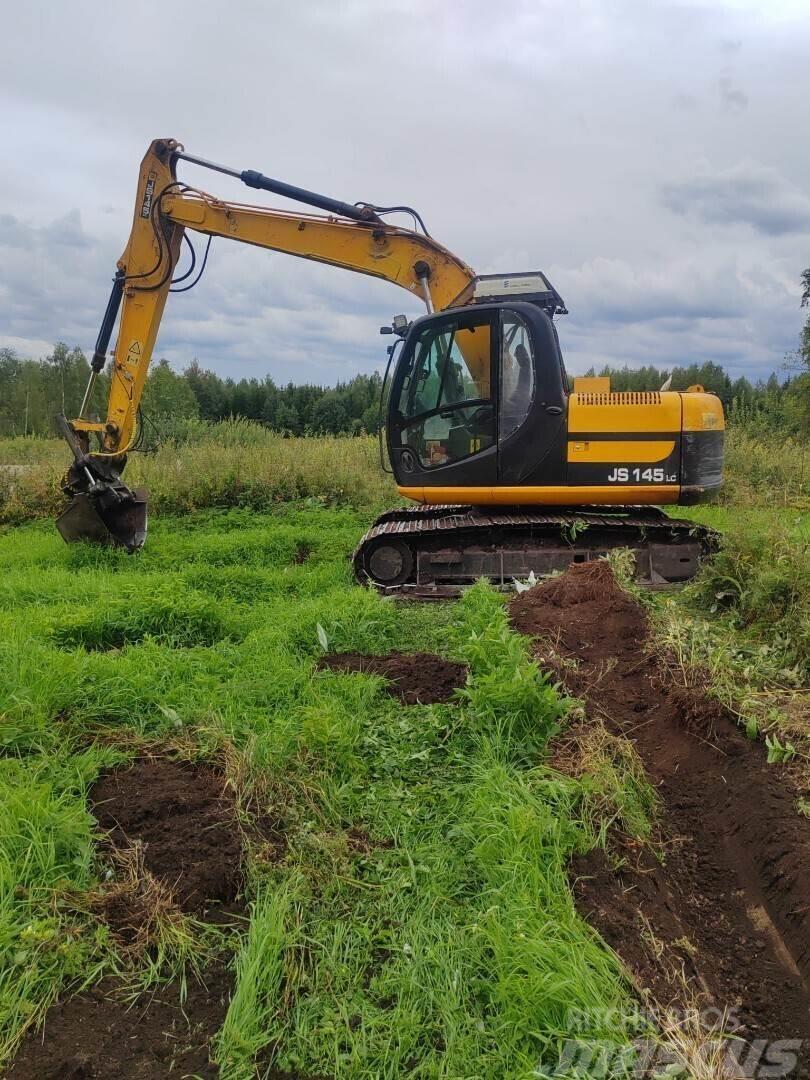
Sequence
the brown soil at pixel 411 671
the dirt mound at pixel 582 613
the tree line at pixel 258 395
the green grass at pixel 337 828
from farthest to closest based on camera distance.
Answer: the tree line at pixel 258 395 < the dirt mound at pixel 582 613 < the brown soil at pixel 411 671 < the green grass at pixel 337 828

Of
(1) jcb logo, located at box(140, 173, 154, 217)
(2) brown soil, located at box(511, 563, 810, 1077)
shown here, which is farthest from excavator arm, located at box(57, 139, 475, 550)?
(2) brown soil, located at box(511, 563, 810, 1077)

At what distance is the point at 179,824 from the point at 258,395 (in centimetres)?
4051

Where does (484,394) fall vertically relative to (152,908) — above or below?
above

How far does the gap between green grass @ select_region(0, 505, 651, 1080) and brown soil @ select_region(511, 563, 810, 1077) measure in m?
0.15

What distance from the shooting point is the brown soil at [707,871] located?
219 centimetres

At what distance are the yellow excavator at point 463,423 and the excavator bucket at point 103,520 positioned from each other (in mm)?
20

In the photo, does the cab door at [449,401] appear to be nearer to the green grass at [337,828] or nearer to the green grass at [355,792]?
the green grass at [355,792]

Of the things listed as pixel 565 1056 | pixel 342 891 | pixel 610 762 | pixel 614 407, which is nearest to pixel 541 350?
pixel 614 407

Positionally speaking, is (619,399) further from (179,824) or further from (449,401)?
(179,824)

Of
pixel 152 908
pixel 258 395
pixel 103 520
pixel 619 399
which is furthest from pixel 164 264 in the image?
pixel 258 395

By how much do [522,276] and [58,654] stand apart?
217 inches

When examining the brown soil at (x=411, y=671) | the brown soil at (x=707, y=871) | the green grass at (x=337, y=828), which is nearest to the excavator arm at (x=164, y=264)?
the green grass at (x=337, y=828)

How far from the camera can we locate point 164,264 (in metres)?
7.82

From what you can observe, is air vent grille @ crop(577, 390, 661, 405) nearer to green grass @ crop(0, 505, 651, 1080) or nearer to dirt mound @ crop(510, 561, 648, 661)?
dirt mound @ crop(510, 561, 648, 661)
